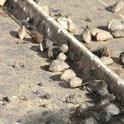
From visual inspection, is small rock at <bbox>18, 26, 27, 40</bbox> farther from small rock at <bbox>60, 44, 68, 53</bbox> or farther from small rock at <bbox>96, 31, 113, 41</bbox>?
small rock at <bbox>96, 31, 113, 41</bbox>

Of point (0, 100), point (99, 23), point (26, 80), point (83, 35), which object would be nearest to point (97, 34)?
point (83, 35)

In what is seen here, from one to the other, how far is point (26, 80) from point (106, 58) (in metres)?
1.14

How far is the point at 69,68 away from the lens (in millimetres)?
7062

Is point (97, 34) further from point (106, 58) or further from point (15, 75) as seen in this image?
point (15, 75)

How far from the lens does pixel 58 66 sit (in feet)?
22.8

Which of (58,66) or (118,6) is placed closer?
(58,66)

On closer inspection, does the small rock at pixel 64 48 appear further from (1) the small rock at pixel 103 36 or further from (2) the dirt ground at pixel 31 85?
(1) the small rock at pixel 103 36

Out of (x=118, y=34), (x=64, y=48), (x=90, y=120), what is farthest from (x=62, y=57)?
(x=90, y=120)

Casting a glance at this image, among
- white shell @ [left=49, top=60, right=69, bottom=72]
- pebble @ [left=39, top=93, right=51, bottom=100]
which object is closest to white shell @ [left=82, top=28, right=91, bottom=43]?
white shell @ [left=49, top=60, right=69, bottom=72]

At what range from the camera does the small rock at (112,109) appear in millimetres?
5940

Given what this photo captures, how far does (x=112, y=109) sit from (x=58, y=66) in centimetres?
125

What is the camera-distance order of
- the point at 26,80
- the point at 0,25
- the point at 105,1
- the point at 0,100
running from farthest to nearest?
the point at 105,1, the point at 0,25, the point at 26,80, the point at 0,100

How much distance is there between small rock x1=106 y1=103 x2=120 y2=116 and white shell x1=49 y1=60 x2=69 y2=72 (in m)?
1.19

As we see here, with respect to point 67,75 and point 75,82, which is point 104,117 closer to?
point 75,82
